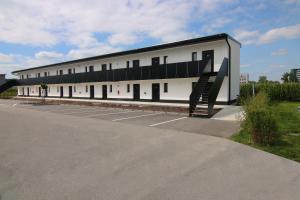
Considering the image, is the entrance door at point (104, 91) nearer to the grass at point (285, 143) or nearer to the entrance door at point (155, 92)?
the entrance door at point (155, 92)

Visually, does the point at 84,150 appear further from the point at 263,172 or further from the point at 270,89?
the point at 270,89

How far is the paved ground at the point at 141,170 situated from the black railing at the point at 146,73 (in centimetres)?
1198

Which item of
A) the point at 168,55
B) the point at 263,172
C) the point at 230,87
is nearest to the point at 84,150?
the point at 263,172

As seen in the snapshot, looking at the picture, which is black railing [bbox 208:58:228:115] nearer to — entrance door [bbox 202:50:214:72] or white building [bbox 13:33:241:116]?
white building [bbox 13:33:241:116]

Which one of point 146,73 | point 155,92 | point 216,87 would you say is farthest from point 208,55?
point 155,92

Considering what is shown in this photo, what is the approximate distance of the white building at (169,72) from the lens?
1891cm

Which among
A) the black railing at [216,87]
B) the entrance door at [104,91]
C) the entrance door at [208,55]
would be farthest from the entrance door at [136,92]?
the black railing at [216,87]

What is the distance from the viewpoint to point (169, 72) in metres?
21.1

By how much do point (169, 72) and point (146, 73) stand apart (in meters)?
2.93

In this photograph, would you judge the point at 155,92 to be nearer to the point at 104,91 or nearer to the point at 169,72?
the point at 169,72

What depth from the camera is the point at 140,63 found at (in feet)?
82.6

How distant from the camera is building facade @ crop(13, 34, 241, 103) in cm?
1934

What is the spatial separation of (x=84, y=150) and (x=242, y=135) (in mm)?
5911

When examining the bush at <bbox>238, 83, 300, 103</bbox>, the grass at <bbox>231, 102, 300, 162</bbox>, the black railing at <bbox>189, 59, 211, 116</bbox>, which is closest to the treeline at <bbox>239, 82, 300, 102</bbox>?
the bush at <bbox>238, 83, 300, 103</bbox>
